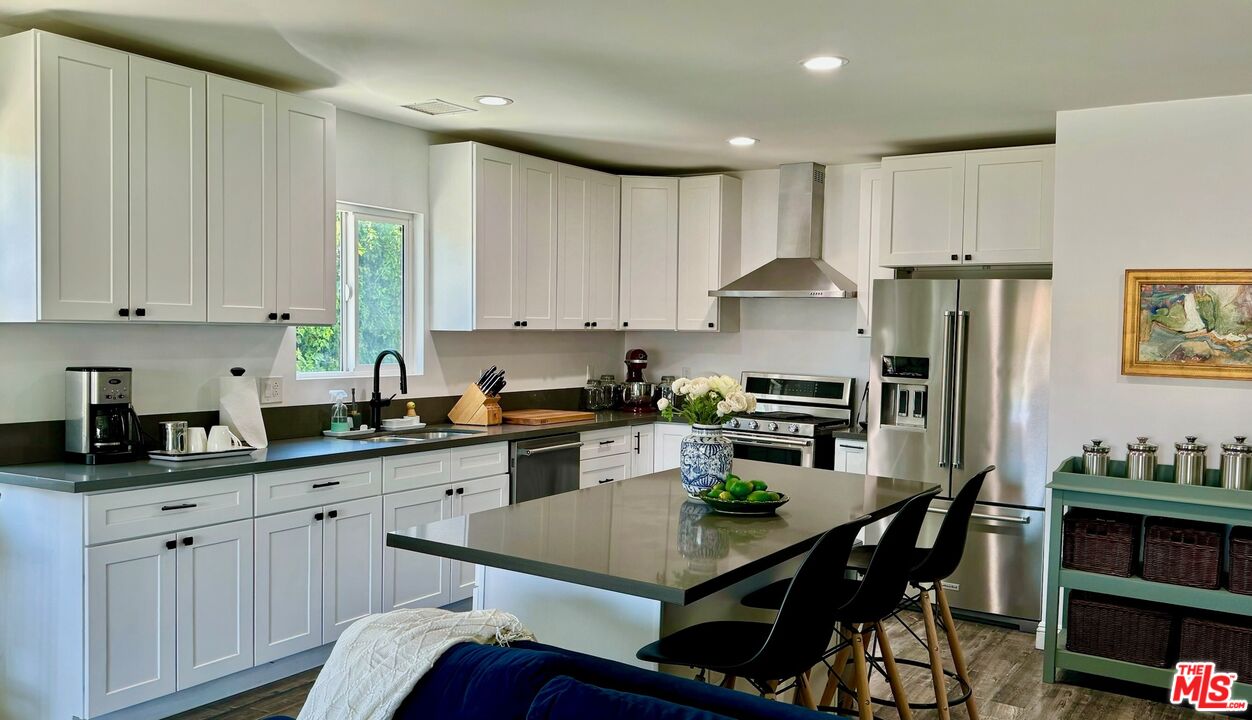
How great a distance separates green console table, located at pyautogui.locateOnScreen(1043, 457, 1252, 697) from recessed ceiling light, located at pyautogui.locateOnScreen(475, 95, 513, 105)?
2835mm

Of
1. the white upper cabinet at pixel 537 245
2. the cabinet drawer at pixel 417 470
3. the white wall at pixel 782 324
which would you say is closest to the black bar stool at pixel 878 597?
the cabinet drawer at pixel 417 470

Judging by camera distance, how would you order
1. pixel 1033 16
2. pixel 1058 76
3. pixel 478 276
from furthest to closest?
1. pixel 478 276
2. pixel 1058 76
3. pixel 1033 16

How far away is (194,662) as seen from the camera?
3.48 meters

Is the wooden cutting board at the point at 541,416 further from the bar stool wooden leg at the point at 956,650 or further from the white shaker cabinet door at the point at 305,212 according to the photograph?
the bar stool wooden leg at the point at 956,650

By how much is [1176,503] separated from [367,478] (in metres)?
3.24

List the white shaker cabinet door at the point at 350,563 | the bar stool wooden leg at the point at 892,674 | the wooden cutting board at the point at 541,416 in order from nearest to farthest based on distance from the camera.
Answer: the bar stool wooden leg at the point at 892,674 → the white shaker cabinet door at the point at 350,563 → the wooden cutting board at the point at 541,416

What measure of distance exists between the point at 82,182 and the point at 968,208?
3949 mm

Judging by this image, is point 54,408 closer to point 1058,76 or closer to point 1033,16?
point 1033,16

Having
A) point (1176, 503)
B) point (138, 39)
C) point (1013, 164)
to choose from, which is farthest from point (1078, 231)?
point (138, 39)

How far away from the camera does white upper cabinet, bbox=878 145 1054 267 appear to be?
15.7 ft

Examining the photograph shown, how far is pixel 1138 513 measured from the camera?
389 cm

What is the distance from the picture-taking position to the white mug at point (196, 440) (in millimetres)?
3756

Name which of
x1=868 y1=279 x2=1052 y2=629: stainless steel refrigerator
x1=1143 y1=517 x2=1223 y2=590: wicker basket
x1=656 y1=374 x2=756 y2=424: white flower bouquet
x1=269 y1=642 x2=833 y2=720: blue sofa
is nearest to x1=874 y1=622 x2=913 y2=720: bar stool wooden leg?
x1=656 y1=374 x2=756 y2=424: white flower bouquet

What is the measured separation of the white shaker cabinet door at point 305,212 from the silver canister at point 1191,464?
11.8 feet
